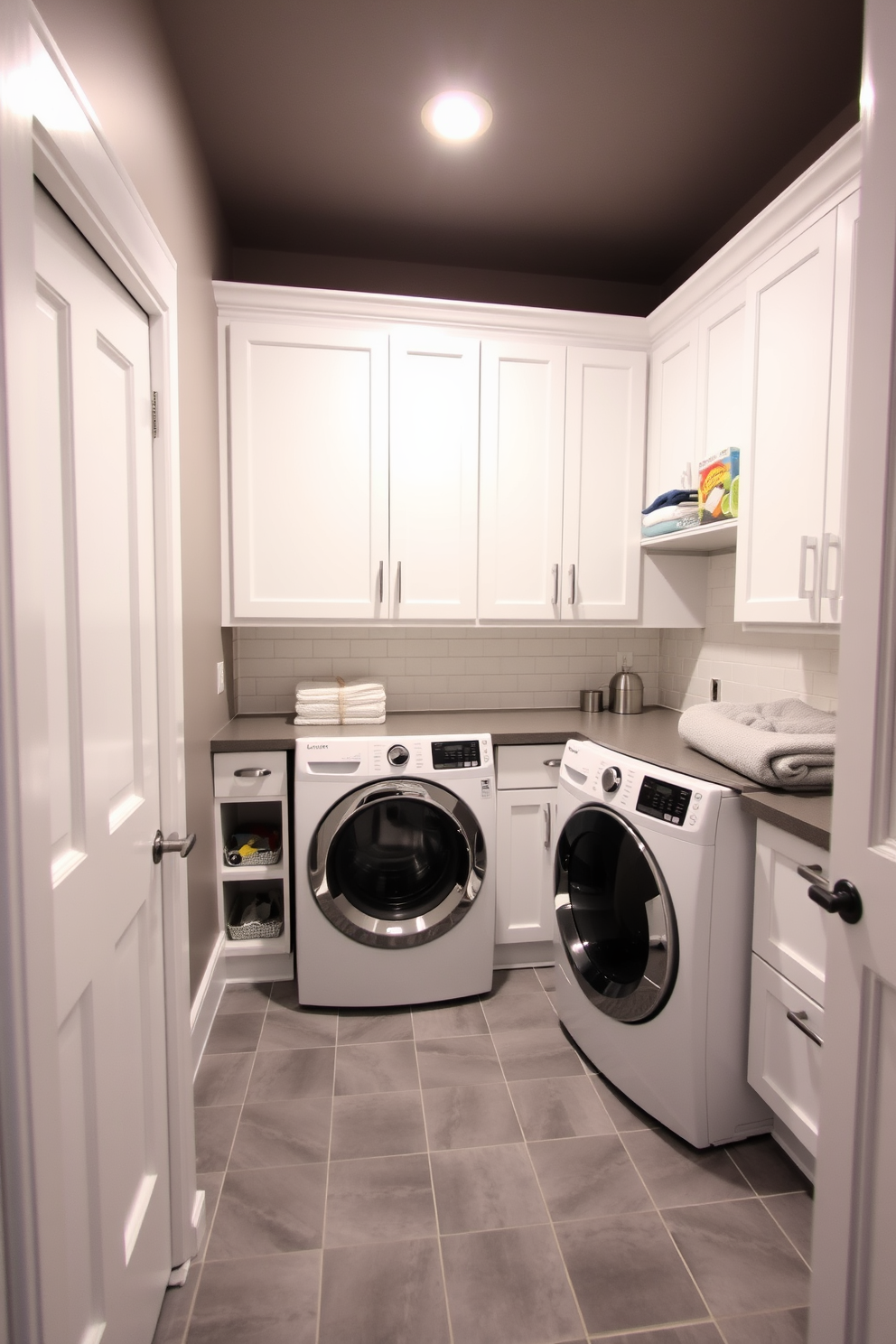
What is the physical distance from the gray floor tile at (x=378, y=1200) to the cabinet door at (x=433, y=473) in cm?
169

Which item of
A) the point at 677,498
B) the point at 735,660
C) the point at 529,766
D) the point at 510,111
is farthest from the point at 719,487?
the point at 510,111

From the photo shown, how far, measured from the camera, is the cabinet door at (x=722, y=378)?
6.63 feet

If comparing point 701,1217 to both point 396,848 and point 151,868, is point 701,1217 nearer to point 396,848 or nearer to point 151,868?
point 396,848

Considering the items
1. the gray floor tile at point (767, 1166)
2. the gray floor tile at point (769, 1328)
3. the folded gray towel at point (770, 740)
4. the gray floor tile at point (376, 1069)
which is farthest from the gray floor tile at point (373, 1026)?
the folded gray towel at point (770, 740)

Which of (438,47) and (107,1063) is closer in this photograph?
(107,1063)

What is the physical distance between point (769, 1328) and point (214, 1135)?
4.20 feet

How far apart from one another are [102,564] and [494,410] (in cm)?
184

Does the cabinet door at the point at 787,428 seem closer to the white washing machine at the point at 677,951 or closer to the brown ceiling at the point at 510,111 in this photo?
the brown ceiling at the point at 510,111

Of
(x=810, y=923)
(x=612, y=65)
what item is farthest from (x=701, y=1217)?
(x=612, y=65)

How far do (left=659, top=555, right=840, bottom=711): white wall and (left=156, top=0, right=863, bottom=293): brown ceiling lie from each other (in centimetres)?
133

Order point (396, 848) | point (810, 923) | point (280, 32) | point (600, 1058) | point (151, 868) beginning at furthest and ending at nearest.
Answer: point (396, 848) → point (600, 1058) → point (280, 32) → point (810, 923) → point (151, 868)

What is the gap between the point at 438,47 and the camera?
1681 mm

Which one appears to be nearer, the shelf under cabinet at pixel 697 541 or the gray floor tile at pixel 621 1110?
the gray floor tile at pixel 621 1110

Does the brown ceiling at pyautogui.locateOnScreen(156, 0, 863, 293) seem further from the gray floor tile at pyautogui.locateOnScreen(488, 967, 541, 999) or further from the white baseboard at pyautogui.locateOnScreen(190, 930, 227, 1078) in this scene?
the gray floor tile at pyautogui.locateOnScreen(488, 967, 541, 999)
